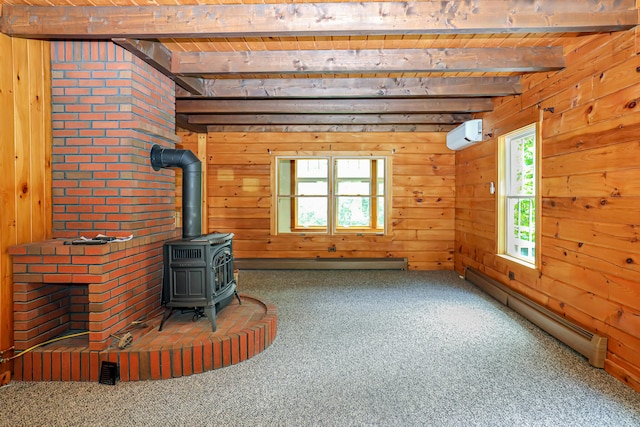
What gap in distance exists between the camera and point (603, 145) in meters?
2.52

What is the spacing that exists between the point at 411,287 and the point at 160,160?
338 centimetres

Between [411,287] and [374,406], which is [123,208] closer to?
[374,406]

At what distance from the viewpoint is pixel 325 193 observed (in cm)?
654

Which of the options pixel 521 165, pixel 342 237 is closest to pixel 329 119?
pixel 342 237

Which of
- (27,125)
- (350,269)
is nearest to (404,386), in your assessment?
(27,125)

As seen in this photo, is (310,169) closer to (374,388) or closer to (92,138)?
(92,138)

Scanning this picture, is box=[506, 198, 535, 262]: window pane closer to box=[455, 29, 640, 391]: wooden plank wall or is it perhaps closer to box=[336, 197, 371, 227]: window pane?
box=[455, 29, 640, 391]: wooden plank wall

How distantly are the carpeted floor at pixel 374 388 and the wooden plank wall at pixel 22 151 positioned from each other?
2.75 feet

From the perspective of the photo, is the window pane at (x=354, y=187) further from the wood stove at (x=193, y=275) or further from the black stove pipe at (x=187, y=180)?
the wood stove at (x=193, y=275)

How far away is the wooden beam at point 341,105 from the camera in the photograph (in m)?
4.40

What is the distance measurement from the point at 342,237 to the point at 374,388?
3751 mm

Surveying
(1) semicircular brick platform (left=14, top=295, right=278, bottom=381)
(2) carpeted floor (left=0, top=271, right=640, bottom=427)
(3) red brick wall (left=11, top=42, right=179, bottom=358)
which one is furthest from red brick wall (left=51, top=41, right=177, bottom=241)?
(2) carpeted floor (left=0, top=271, right=640, bottom=427)

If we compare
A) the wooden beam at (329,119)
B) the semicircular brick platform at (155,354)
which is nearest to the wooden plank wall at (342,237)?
the wooden beam at (329,119)

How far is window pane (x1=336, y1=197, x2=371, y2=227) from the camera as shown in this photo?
676cm
